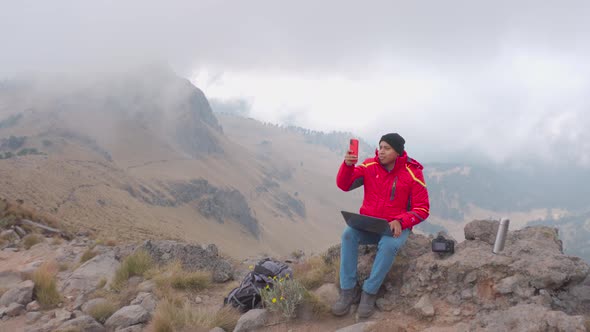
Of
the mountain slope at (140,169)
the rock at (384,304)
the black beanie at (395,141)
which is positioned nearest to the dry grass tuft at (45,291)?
the rock at (384,304)

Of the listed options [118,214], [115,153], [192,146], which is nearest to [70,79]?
[192,146]

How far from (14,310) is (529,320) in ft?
27.7

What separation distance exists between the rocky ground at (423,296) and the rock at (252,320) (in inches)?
0.6

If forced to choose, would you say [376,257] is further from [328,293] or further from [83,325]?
[83,325]

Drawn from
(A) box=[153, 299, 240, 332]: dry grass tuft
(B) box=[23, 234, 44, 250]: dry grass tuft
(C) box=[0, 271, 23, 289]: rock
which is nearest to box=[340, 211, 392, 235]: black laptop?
(A) box=[153, 299, 240, 332]: dry grass tuft

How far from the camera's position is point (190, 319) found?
5816mm

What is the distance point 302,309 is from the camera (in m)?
6.01

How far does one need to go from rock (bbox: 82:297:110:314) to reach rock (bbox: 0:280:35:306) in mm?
1278

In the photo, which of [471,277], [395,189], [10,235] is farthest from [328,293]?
[10,235]

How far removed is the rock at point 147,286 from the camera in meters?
7.58

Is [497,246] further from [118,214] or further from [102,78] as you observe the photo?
[102,78]

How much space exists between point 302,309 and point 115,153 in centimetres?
12064

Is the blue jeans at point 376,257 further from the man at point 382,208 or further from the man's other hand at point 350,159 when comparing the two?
the man's other hand at point 350,159

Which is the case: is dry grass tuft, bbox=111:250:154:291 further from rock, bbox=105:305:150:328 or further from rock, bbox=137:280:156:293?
rock, bbox=105:305:150:328
